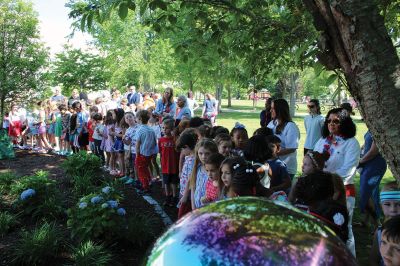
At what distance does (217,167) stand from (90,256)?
1548mm

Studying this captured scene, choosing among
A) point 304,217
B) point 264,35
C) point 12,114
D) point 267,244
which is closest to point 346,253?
point 304,217

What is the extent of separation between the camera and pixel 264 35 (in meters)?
4.91

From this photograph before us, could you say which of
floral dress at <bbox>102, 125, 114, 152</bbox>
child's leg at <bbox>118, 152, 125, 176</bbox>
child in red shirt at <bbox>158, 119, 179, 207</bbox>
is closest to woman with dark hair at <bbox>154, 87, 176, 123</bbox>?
floral dress at <bbox>102, 125, 114, 152</bbox>

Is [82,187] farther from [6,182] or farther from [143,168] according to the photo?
[6,182]

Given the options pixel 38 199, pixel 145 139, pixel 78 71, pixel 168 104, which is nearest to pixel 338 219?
pixel 38 199

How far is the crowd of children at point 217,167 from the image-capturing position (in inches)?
109

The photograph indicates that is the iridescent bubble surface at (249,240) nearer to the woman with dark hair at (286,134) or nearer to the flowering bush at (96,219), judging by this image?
the flowering bush at (96,219)

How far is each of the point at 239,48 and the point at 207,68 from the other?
51 cm

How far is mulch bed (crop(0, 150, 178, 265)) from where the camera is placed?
4309 millimetres

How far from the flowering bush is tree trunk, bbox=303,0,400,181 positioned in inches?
132

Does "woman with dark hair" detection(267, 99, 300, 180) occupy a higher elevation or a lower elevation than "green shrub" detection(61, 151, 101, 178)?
higher

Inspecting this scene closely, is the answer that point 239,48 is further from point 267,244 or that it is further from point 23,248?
point 267,244

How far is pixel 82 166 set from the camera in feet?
25.8

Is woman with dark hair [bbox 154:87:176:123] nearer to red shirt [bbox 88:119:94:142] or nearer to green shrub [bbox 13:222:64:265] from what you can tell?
red shirt [bbox 88:119:94:142]
